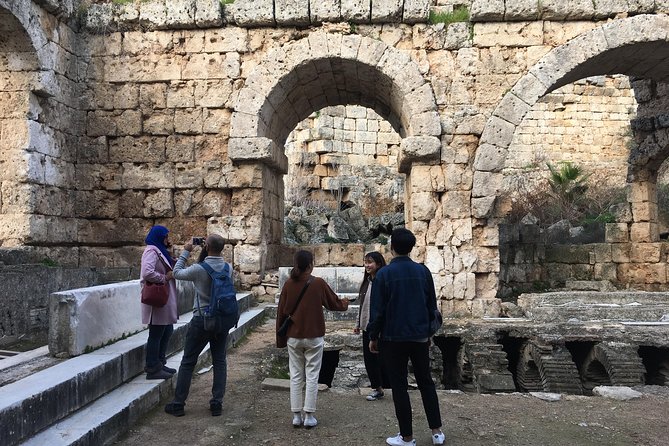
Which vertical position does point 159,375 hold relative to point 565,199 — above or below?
below

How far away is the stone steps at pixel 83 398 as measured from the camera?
117 inches

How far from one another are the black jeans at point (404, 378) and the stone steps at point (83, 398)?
1.88 m

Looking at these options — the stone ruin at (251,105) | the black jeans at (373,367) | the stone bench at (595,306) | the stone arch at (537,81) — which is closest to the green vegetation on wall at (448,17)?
Answer: the stone ruin at (251,105)

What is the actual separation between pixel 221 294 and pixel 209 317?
0.62ft

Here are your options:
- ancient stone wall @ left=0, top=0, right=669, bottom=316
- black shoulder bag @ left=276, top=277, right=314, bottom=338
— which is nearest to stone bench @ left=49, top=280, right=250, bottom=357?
black shoulder bag @ left=276, top=277, right=314, bottom=338

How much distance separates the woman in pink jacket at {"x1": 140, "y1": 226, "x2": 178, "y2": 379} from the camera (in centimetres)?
416

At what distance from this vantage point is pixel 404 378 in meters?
3.54

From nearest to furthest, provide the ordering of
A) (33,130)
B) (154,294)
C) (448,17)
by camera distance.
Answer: (154,294) < (33,130) < (448,17)

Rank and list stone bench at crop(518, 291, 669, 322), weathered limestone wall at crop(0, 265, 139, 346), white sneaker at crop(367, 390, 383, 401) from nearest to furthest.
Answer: white sneaker at crop(367, 390, 383, 401)
weathered limestone wall at crop(0, 265, 139, 346)
stone bench at crop(518, 291, 669, 322)

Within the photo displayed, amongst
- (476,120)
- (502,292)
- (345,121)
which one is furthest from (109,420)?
(345,121)

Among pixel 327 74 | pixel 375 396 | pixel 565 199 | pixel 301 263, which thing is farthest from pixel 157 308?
pixel 565 199

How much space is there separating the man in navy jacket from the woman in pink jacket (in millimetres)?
1732

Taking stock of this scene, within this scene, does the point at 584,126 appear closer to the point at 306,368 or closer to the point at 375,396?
the point at 375,396

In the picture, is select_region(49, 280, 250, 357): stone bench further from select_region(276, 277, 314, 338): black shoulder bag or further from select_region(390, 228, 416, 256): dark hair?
select_region(390, 228, 416, 256): dark hair
